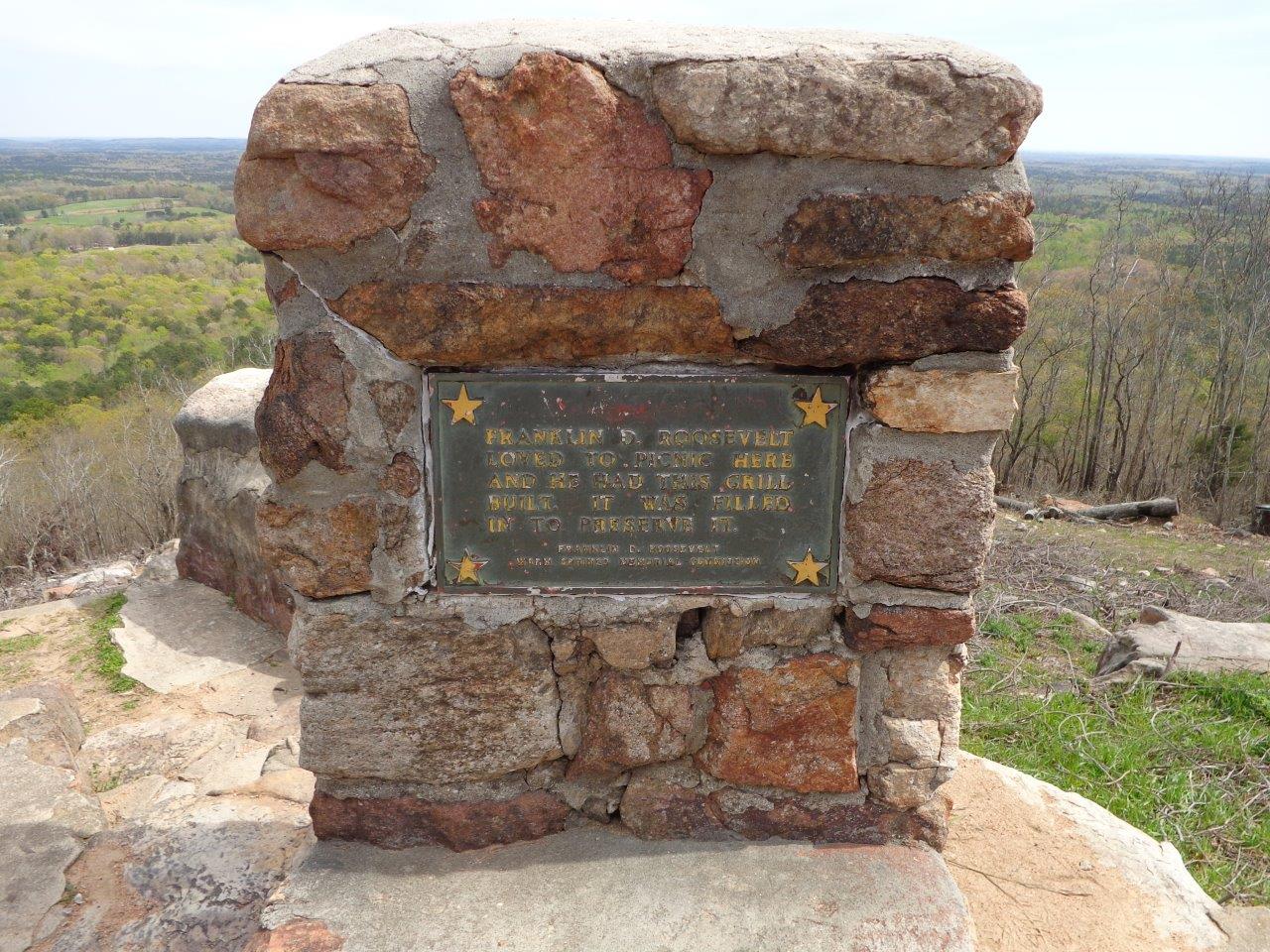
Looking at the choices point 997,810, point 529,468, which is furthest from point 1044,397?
point 529,468

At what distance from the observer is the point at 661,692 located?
1804 mm

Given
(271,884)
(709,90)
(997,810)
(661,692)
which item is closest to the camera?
(709,90)

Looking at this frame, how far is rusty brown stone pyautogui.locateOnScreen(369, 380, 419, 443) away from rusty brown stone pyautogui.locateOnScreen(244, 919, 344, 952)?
0.94 metres

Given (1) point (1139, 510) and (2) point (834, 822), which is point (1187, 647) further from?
(1) point (1139, 510)

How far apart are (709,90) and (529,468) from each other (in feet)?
2.51

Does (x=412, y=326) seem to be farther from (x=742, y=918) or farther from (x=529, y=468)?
(x=742, y=918)

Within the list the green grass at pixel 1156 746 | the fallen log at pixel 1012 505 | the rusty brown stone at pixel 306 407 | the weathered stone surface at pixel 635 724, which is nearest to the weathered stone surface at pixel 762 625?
the weathered stone surface at pixel 635 724

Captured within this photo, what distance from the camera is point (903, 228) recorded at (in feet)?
4.92

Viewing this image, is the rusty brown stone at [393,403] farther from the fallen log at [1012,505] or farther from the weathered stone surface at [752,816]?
the fallen log at [1012,505]

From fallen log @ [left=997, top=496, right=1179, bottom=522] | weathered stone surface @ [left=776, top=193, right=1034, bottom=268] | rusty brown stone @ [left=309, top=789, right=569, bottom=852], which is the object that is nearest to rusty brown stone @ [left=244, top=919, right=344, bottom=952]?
rusty brown stone @ [left=309, top=789, right=569, bottom=852]

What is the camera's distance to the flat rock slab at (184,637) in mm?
3541

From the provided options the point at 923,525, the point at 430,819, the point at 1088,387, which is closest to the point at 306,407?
the point at 430,819

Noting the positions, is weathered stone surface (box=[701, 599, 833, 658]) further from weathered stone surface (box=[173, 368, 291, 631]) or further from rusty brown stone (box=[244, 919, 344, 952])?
weathered stone surface (box=[173, 368, 291, 631])

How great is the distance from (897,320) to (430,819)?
1.42 metres
